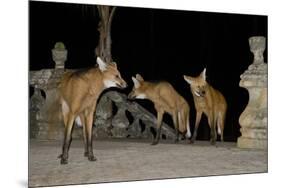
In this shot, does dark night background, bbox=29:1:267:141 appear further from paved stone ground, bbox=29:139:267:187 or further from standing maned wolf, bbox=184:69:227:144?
paved stone ground, bbox=29:139:267:187

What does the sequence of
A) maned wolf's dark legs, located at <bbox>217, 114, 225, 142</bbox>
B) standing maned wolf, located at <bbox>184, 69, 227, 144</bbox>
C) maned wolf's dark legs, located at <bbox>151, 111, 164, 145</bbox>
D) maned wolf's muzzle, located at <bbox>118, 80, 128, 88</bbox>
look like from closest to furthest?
maned wolf's muzzle, located at <bbox>118, 80, 128, 88</bbox>
maned wolf's dark legs, located at <bbox>151, 111, 164, 145</bbox>
standing maned wolf, located at <bbox>184, 69, 227, 144</bbox>
maned wolf's dark legs, located at <bbox>217, 114, 225, 142</bbox>

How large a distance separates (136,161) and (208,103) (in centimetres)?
84

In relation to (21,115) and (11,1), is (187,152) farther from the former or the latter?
(11,1)

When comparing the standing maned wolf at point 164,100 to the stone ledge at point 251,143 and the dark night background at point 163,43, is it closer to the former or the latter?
the dark night background at point 163,43

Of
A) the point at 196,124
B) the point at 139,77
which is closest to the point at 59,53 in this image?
the point at 139,77

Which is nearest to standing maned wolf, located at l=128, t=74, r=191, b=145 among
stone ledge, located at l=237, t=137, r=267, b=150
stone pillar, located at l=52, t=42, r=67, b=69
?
stone ledge, located at l=237, t=137, r=267, b=150

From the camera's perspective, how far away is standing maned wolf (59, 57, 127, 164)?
14.2ft

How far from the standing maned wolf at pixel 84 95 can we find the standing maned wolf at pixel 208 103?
0.73 meters

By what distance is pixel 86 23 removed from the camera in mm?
4332

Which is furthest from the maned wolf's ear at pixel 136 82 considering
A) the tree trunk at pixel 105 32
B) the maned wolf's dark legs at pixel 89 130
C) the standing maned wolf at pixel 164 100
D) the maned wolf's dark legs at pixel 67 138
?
the maned wolf's dark legs at pixel 67 138

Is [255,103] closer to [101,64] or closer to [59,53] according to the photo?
[101,64]

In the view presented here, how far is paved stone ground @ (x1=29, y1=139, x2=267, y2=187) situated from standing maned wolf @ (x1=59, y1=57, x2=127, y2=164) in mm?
76

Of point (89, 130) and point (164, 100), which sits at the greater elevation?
point (164, 100)

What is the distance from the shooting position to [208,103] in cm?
482
